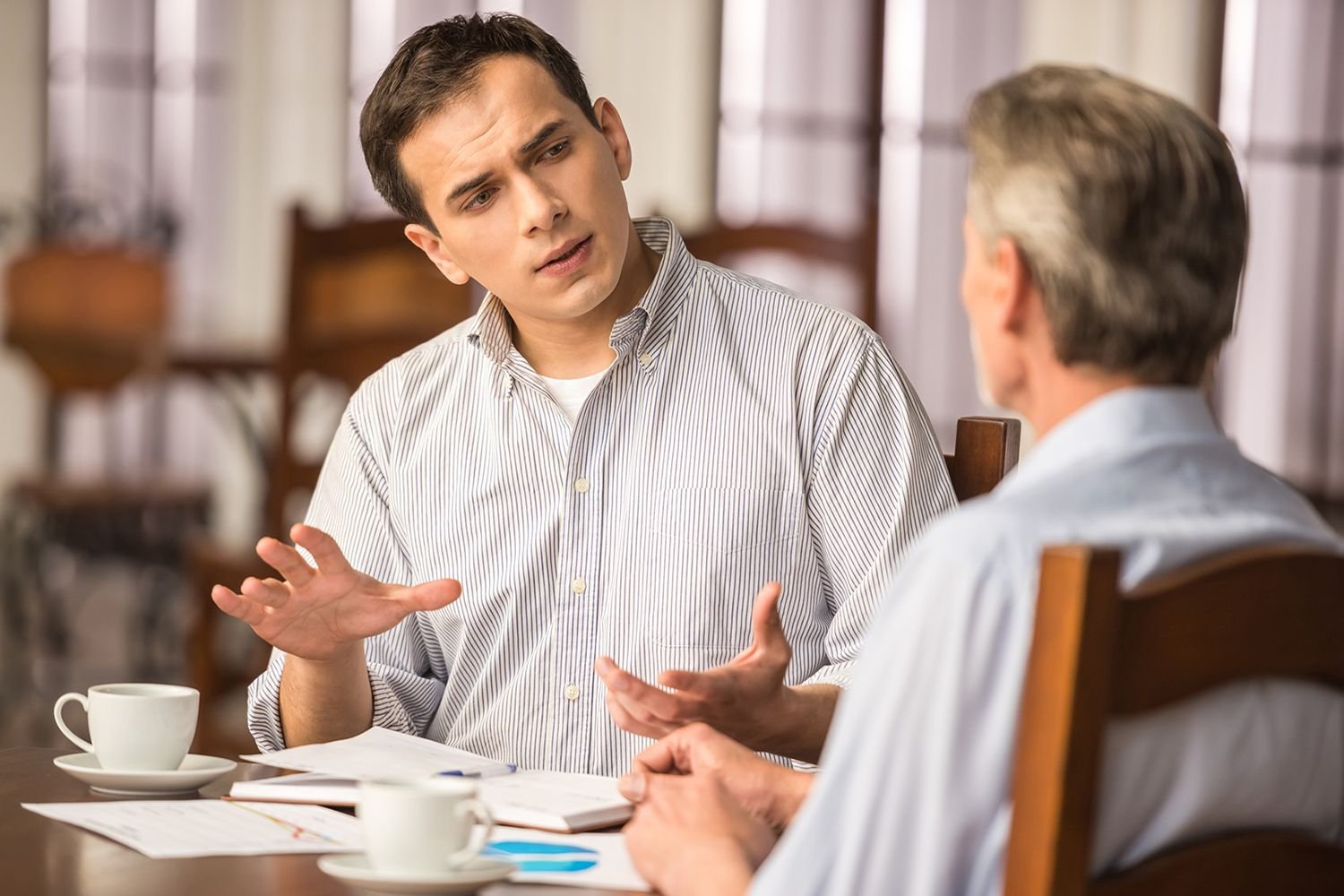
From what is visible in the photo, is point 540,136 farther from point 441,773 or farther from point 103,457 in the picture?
point 103,457

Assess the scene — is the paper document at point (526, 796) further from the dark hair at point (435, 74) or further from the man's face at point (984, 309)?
the dark hair at point (435, 74)

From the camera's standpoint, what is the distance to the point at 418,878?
96 centimetres

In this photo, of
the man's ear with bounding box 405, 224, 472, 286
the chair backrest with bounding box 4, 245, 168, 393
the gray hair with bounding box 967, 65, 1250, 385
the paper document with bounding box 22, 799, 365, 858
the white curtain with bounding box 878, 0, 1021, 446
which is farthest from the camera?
the white curtain with bounding box 878, 0, 1021, 446

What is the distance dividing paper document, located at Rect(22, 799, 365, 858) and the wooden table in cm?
1

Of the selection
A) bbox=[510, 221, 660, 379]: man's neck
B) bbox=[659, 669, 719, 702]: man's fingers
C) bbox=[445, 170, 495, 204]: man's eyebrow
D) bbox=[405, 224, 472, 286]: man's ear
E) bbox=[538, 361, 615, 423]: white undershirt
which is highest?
bbox=[445, 170, 495, 204]: man's eyebrow

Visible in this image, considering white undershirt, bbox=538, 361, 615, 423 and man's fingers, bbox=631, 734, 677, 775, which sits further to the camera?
white undershirt, bbox=538, 361, 615, 423

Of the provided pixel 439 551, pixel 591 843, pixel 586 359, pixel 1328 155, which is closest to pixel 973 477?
pixel 586 359

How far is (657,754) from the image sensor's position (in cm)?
119

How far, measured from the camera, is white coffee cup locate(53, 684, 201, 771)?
1.26 m

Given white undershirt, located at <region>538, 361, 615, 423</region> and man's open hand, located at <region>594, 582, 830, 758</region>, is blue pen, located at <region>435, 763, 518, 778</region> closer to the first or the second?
man's open hand, located at <region>594, 582, 830, 758</region>

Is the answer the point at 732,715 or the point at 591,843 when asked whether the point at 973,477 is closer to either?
the point at 732,715

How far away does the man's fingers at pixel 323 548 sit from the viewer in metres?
1.35

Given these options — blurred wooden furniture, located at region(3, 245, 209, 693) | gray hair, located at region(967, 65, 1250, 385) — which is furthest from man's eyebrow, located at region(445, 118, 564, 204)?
blurred wooden furniture, located at region(3, 245, 209, 693)

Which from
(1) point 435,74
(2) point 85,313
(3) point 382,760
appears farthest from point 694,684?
(2) point 85,313
